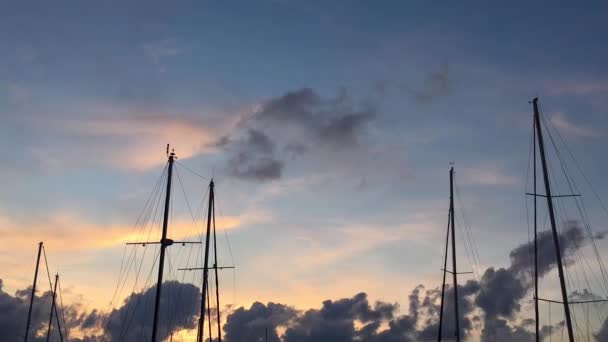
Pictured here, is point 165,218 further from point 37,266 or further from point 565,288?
point 37,266

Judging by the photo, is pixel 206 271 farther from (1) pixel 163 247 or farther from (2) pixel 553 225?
(2) pixel 553 225

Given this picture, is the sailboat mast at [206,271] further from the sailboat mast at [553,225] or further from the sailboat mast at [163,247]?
the sailboat mast at [553,225]

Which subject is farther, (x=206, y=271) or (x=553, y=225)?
(x=206, y=271)

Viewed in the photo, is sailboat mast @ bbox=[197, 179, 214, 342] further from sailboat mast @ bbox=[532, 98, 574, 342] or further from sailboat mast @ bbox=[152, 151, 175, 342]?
sailboat mast @ bbox=[532, 98, 574, 342]

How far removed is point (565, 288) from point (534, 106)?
14371 millimetres

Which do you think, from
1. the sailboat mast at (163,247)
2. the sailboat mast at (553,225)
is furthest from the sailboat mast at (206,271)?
the sailboat mast at (553,225)

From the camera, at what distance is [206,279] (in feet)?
198

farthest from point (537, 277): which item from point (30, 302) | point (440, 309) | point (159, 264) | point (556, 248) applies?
point (30, 302)

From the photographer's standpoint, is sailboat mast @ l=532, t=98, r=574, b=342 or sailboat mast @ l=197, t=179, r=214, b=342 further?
sailboat mast @ l=197, t=179, r=214, b=342

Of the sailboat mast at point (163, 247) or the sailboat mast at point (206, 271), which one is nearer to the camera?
the sailboat mast at point (163, 247)

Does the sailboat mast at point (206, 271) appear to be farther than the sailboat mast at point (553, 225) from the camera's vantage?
Yes

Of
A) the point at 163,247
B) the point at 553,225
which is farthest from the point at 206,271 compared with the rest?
the point at 553,225

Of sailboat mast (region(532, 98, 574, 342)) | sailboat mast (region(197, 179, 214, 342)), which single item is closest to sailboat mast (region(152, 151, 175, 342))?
sailboat mast (region(197, 179, 214, 342))

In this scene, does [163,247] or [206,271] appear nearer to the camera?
[163,247]
